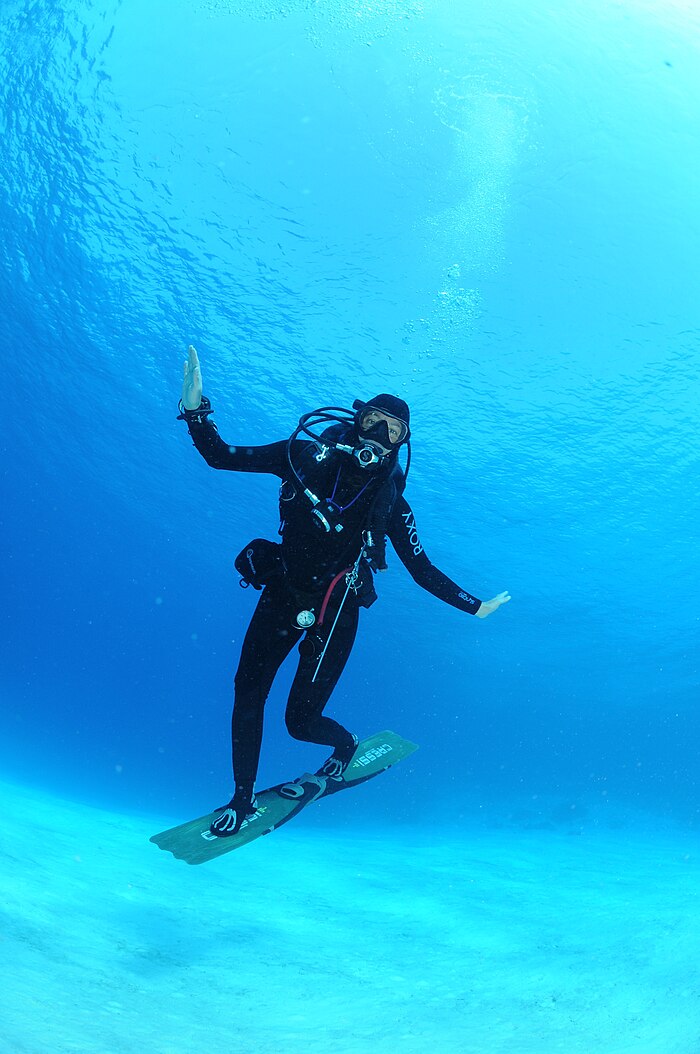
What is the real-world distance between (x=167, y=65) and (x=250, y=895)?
15649mm

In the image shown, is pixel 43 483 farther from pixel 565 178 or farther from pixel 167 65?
pixel 565 178

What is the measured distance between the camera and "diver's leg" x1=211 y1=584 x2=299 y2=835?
16.2 ft

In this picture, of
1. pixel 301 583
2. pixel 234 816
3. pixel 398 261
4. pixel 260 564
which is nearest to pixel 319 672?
pixel 301 583

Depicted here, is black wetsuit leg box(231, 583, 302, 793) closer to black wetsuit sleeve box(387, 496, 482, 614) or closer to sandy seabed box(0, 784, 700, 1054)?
black wetsuit sleeve box(387, 496, 482, 614)

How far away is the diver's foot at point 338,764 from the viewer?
18.5 ft

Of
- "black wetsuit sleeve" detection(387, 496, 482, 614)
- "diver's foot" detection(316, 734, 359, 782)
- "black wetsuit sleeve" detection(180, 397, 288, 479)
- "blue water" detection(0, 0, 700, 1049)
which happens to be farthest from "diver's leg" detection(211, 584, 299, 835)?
"blue water" detection(0, 0, 700, 1049)

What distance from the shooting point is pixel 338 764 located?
566cm

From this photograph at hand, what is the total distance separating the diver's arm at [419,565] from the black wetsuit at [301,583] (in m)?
0.03

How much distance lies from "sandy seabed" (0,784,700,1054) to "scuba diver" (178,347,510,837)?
1371 mm

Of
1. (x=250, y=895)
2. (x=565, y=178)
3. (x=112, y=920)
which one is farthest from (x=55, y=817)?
(x=565, y=178)

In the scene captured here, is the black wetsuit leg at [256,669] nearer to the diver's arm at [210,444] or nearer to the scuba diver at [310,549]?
the scuba diver at [310,549]

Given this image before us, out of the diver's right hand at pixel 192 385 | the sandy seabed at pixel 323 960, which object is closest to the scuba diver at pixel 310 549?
the diver's right hand at pixel 192 385

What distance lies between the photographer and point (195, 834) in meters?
5.07

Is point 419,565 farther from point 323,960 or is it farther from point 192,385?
point 323,960
